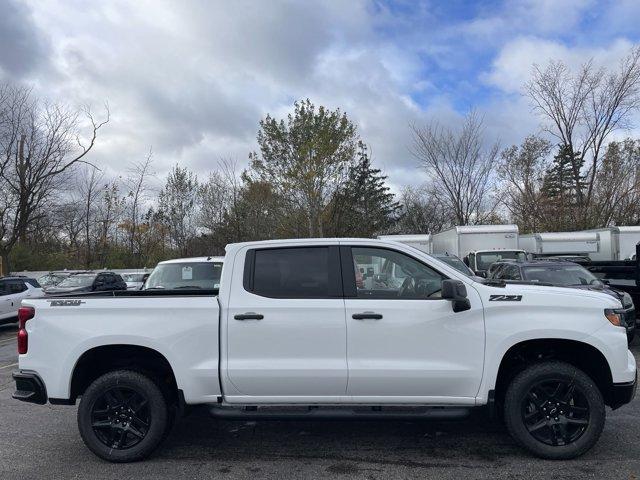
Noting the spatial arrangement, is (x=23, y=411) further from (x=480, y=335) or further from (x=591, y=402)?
(x=591, y=402)

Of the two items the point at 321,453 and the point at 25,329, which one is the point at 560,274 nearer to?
the point at 321,453

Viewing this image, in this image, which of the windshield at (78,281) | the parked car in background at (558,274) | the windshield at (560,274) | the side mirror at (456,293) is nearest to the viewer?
the side mirror at (456,293)

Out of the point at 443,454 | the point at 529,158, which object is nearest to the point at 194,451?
the point at 443,454

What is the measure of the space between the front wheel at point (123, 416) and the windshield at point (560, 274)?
8.86 meters

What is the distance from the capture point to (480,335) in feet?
15.2

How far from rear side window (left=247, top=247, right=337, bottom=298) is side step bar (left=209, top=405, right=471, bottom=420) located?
97cm

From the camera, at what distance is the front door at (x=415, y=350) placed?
4.62 m

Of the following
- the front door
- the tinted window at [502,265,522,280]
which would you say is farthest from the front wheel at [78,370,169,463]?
the tinted window at [502,265,522,280]

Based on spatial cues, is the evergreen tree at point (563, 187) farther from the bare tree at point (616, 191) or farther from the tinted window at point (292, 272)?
the tinted window at point (292, 272)

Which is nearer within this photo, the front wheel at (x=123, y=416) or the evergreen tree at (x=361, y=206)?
the front wheel at (x=123, y=416)

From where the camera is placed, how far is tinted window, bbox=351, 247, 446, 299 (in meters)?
4.81

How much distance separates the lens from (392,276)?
501 centimetres

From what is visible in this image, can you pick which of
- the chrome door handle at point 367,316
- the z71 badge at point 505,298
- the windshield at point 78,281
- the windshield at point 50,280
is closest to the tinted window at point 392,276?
the chrome door handle at point 367,316

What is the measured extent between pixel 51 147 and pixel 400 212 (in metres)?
36.0
